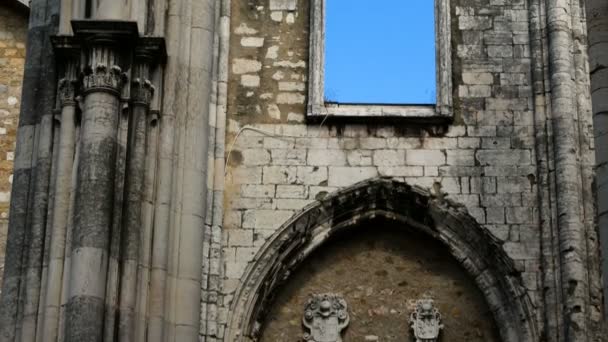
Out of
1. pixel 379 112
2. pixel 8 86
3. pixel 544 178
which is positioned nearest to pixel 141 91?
pixel 379 112

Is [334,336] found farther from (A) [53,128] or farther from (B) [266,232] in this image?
(A) [53,128]

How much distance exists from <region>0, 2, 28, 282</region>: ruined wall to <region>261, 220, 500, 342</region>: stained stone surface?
10.7 feet

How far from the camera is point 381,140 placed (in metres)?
14.8

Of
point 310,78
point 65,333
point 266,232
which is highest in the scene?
point 310,78

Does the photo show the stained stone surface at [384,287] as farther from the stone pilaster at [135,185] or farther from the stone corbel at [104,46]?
the stone corbel at [104,46]

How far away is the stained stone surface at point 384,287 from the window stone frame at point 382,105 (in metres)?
1.01

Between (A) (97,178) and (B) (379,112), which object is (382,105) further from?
(A) (97,178)

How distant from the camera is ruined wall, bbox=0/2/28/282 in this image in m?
16.4

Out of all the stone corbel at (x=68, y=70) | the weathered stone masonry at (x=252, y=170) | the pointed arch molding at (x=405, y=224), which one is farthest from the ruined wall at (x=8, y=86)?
the pointed arch molding at (x=405, y=224)

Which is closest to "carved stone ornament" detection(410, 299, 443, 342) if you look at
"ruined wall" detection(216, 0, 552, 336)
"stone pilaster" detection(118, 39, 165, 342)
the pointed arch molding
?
the pointed arch molding

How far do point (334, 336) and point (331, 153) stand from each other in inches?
64.7

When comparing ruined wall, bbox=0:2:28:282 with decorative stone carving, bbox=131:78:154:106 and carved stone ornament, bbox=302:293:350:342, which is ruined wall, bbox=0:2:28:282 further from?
carved stone ornament, bbox=302:293:350:342

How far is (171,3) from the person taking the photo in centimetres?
1477

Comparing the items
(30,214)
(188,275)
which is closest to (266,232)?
(188,275)
